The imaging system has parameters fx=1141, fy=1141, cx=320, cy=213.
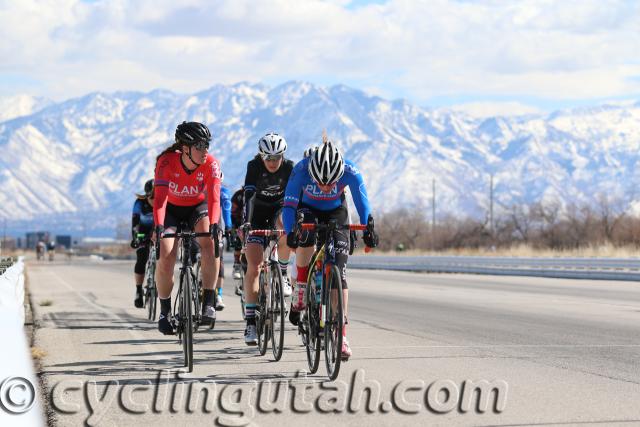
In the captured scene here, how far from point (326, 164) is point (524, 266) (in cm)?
2904

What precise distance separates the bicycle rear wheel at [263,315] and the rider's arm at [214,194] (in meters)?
0.98

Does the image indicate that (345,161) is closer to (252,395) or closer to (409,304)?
(252,395)

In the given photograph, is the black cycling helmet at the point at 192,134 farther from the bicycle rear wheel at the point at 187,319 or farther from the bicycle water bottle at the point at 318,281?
the bicycle water bottle at the point at 318,281

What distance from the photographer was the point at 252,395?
8562 mm

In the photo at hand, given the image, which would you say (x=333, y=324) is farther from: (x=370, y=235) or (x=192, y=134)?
(x=192, y=134)

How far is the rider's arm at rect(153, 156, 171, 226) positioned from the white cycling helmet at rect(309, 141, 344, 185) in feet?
5.07

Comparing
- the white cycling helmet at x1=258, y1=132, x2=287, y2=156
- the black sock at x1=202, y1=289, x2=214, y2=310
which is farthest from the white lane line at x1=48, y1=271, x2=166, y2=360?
the white cycling helmet at x1=258, y1=132, x2=287, y2=156

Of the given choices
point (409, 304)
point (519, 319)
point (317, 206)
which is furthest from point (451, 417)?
point (409, 304)

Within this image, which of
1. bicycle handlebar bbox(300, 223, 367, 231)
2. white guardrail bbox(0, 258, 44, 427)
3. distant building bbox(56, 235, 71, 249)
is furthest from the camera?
distant building bbox(56, 235, 71, 249)

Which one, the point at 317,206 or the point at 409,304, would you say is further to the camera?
the point at 409,304

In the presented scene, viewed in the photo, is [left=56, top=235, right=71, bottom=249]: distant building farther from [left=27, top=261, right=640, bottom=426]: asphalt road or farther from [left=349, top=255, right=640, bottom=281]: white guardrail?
[left=27, top=261, right=640, bottom=426]: asphalt road

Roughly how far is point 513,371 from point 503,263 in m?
28.2

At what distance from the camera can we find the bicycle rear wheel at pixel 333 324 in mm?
8914

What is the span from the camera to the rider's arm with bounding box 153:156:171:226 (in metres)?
10.3
